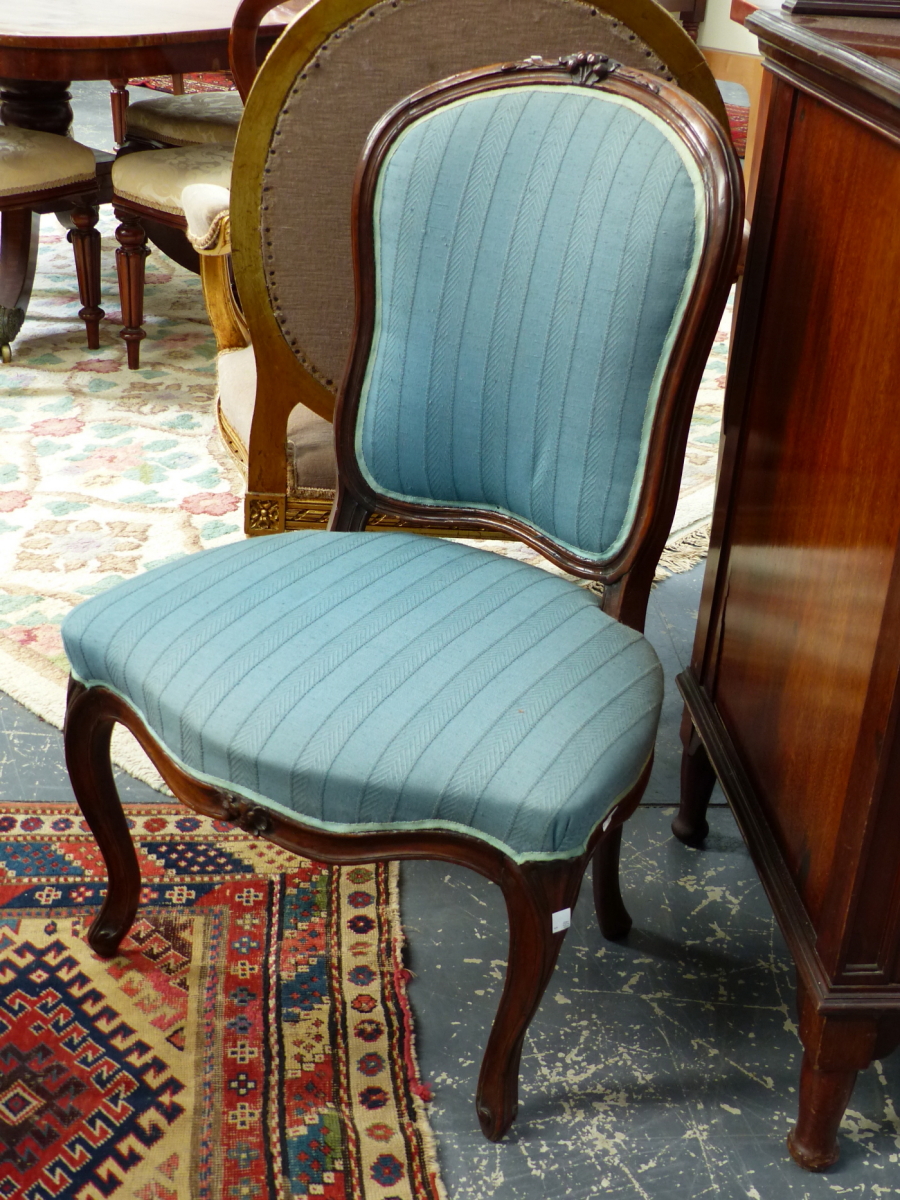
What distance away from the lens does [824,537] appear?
3.99ft

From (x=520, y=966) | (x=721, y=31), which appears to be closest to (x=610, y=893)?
(x=520, y=966)

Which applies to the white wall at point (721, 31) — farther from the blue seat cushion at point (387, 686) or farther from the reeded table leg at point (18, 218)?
the blue seat cushion at point (387, 686)

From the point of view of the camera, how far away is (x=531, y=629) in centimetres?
128

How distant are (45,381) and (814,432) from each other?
2.61 metres

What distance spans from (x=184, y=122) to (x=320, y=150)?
6.86 ft

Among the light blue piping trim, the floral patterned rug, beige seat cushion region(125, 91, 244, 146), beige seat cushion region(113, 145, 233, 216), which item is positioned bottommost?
the floral patterned rug

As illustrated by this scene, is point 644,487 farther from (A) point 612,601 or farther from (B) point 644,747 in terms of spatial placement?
(B) point 644,747

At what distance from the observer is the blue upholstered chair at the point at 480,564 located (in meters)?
1.13

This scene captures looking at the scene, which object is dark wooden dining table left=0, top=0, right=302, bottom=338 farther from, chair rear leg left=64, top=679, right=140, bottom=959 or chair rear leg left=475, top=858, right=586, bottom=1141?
chair rear leg left=475, top=858, right=586, bottom=1141

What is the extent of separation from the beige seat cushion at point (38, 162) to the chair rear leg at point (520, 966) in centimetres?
268

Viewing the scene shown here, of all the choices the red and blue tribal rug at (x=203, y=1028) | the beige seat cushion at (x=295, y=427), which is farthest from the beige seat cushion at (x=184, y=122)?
the red and blue tribal rug at (x=203, y=1028)

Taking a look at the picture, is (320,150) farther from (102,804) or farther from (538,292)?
(102,804)

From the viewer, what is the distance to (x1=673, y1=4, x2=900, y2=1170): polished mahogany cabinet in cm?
109

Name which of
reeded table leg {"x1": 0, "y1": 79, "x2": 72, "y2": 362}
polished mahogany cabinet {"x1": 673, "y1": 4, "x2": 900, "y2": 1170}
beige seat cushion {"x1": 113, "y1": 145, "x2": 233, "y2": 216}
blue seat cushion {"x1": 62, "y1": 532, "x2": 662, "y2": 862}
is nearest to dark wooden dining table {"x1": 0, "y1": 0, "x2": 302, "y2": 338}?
reeded table leg {"x1": 0, "y1": 79, "x2": 72, "y2": 362}
